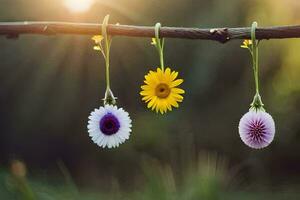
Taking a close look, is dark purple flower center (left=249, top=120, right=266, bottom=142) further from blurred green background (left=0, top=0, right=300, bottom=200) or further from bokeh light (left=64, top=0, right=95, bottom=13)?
bokeh light (left=64, top=0, right=95, bottom=13)

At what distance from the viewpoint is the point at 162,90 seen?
0.81 m

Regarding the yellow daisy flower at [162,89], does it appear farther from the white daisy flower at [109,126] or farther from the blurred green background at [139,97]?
the blurred green background at [139,97]

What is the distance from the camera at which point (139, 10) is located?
393cm

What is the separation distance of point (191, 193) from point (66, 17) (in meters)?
2.44

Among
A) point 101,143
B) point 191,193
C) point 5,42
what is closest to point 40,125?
point 5,42

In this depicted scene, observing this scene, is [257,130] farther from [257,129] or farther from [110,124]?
[110,124]

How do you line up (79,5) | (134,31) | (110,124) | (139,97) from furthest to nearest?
(139,97)
(79,5)
(110,124)
(134,31)

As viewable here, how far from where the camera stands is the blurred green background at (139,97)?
3.83 meters

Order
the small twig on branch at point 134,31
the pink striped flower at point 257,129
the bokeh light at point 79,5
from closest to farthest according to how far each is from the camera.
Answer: the small twig on branch at point 134,31, the pink striped flower at point 257,129, the bokeh light at point 79,5

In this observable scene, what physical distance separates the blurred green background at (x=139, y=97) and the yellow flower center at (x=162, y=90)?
286cm

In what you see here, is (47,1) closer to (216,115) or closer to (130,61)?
(130,61)

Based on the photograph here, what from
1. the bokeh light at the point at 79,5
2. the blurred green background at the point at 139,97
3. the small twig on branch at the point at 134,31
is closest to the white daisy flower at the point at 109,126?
the small twig on branch at the point at 134,31

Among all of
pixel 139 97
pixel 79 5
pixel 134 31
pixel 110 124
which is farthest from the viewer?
pixel 139 97

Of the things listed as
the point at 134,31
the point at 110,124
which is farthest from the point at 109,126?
the point at 134,31
